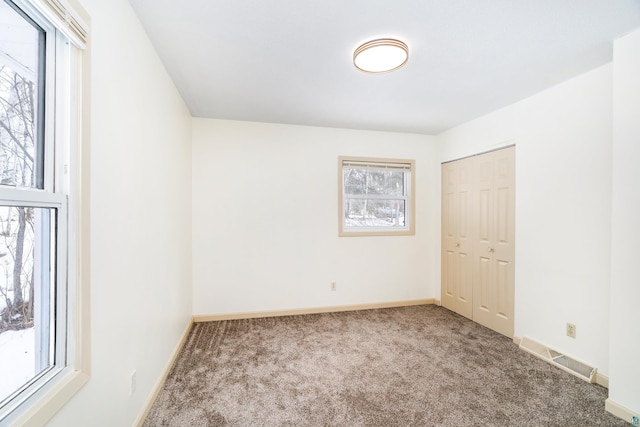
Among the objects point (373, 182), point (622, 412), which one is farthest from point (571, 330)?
point (373, 182)

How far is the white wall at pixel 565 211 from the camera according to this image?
217cm

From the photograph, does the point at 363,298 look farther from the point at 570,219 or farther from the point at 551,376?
the point at 570,219

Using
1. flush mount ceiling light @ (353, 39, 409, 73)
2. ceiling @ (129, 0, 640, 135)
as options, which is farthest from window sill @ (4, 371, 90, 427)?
flush mount ceiling light @ (353, 39, 409, 73)

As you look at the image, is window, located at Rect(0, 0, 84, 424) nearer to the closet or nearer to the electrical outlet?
the electrical outlet

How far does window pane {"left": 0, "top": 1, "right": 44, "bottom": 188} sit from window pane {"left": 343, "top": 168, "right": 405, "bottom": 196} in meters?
3.17

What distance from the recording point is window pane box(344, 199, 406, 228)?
153 inches

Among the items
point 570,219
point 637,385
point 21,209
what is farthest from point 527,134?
point 21,209

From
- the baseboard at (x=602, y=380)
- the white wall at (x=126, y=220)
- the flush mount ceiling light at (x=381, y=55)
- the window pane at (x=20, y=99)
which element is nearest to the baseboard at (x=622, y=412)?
the baseboard at (x=602, y=380)

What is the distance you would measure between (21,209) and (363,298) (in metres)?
3.52

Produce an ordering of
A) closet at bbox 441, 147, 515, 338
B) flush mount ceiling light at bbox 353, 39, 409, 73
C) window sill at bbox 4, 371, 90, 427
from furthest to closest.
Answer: closet at bbox 441, 147, 515, 338, flush mount ceiling light at bbox 353, 39, 409, 73, window sill at bbox 4, 371, 90, 427

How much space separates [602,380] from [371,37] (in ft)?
10.0

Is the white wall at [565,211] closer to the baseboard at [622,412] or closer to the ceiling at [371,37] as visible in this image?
the ceiling at [371,37]

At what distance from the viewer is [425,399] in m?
1.97

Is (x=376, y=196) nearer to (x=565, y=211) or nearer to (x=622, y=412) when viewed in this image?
(x=565, y=211)
